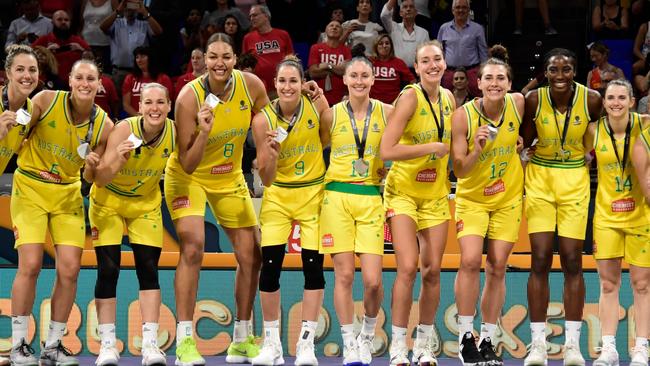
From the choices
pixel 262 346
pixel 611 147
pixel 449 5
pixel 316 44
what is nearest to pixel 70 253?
pixel 262 346

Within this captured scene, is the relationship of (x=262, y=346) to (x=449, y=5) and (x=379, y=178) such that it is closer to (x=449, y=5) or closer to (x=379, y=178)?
(x=379, y=178)

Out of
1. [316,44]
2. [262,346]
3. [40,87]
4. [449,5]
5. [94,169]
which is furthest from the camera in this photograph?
[449,5]

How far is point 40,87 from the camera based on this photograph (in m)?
11.7

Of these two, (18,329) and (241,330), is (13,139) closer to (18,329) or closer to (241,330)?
(18,329)

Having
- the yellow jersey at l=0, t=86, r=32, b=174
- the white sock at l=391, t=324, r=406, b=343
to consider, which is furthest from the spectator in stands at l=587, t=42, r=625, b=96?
the yellow jersey at l=0, t=86, r=32, b=174

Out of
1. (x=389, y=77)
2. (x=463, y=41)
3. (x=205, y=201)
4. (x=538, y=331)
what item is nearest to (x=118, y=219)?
(x=205, y=201)

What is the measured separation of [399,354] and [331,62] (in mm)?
5737

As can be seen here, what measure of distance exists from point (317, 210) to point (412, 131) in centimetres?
87

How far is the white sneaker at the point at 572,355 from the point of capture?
7855 millimetres

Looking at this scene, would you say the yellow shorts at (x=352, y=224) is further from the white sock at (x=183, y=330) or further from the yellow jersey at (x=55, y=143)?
the yellow jersey at (x=55, y=143)

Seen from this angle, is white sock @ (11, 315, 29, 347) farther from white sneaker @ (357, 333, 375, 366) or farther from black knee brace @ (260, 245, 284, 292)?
white sneaker @ (357, 333, 375, 366)

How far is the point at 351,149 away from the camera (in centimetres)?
793

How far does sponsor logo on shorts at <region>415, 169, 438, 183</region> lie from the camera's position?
7.92 metres

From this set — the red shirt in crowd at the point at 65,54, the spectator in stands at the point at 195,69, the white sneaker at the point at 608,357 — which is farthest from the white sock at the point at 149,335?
the red shirt in crowd at the point at 65,54
